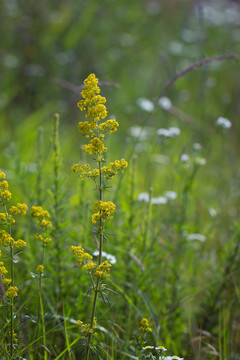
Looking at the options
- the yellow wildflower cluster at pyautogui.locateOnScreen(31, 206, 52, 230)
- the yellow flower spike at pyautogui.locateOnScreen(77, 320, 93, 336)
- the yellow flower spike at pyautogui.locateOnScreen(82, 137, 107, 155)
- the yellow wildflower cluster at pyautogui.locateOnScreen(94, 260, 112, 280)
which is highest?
the yellow flower spike at pyautogui.locateOnScreen(82, 137, 107, 155)

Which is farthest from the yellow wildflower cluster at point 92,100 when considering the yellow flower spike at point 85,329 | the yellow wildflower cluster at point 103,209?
the yellow flower spike at point 85,329

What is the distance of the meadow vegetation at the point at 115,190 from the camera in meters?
1.31

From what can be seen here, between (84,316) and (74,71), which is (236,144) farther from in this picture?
(84,316)

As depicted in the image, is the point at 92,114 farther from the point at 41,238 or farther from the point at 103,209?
the point at 41,238

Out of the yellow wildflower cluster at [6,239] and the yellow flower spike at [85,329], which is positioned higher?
the yellow wildflower cluster at [6,239]

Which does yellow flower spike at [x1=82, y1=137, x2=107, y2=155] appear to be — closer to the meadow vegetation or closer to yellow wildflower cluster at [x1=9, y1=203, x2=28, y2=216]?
the meadow vegetation

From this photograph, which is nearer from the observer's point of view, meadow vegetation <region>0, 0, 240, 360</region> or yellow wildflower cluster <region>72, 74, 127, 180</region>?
yellow wildflower cluster <region>72, 74, 127, 180</region>

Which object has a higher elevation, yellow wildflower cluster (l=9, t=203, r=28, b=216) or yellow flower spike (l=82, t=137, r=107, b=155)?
yellow flower spike (l=82, t=137, r=107, b=155)

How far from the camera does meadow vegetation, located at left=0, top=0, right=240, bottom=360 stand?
1311 mm

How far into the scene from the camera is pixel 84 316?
1889mm

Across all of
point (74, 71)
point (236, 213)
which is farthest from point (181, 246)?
point (74, 71)

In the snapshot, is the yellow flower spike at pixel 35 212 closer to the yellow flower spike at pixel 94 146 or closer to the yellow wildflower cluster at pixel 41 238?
the yellow wildflower cluster at pixel 41 238

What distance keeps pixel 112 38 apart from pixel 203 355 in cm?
494

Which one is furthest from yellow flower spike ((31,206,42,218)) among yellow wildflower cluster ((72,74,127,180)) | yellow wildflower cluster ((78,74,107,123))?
yellow wildflower cluster ((78,74,107,123))
